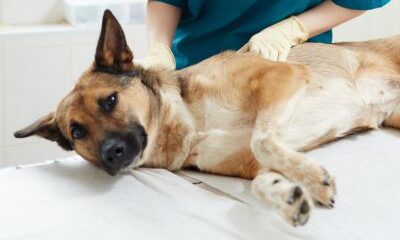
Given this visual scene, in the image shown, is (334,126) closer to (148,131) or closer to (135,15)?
(148,131)

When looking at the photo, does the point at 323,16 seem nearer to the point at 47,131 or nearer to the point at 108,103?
the point at 108,103

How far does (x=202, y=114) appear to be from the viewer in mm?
1793

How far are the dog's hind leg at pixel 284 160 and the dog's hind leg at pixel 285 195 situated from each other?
0.03 m

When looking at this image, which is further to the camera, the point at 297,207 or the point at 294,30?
the point at 294,30

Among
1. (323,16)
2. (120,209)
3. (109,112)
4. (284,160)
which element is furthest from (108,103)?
(323,16)

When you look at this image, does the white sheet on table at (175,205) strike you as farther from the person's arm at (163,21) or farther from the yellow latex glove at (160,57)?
the person's arm at (163,21)

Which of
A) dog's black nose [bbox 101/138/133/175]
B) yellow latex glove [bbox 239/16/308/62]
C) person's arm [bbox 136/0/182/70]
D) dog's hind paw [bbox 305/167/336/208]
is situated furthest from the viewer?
person's arm [bbox 136/0/182/70]

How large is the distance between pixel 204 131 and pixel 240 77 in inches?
7.3

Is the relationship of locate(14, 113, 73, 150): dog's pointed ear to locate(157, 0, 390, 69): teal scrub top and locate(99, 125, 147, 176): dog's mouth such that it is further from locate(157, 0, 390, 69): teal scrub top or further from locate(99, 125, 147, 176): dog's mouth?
locate(157, 0, 390, 69): teal scrub top

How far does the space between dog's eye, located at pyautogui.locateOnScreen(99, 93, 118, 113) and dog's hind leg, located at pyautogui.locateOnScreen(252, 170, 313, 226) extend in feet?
1.48

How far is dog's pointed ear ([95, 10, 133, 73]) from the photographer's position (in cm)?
174

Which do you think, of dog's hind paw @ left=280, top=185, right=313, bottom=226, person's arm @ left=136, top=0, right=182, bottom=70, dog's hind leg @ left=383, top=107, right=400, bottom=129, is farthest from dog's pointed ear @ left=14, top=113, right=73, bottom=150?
dog's hind leg @ left=383, top=107, right=400, bottom=129

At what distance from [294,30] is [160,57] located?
45cm

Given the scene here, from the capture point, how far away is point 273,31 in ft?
6.70
